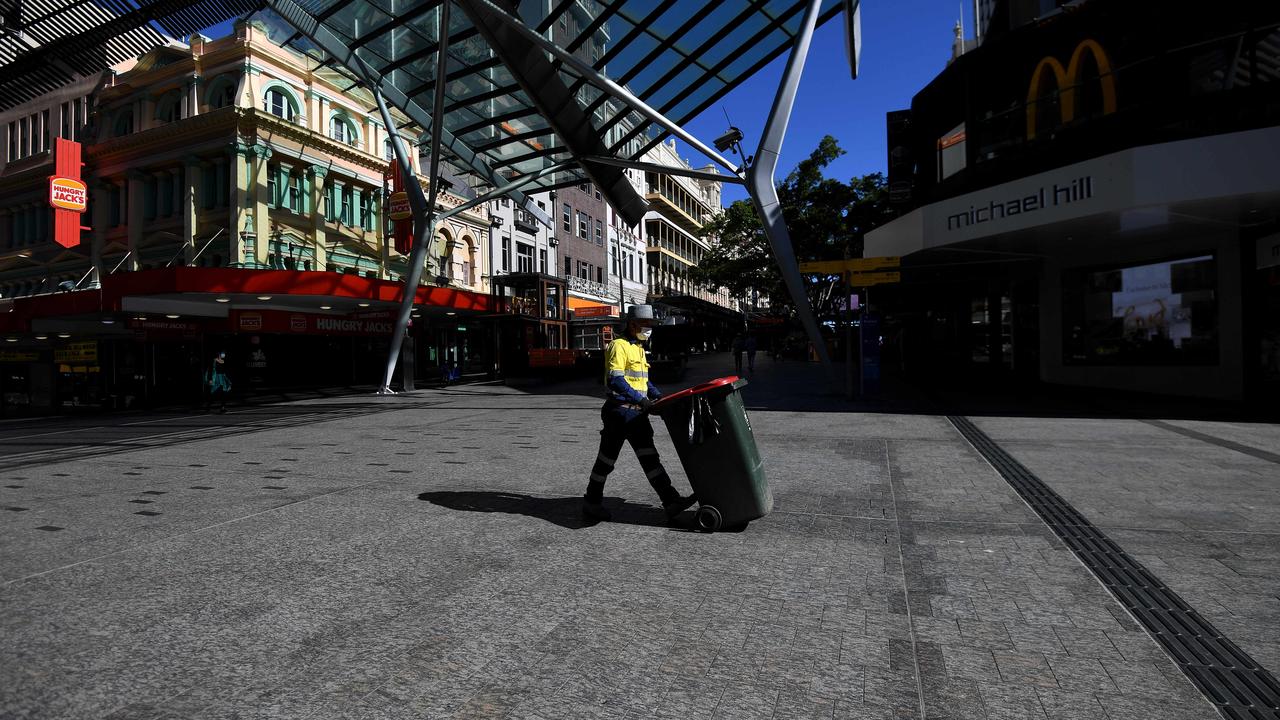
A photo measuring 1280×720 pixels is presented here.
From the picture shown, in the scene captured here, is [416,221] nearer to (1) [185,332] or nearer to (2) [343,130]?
(1) [185,332]

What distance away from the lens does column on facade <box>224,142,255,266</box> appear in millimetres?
25391

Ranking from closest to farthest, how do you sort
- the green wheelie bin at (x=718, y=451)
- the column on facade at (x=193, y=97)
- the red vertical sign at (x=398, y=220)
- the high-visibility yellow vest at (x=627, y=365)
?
the green wheelie bin at (x=718, y=451) → the high-visibility yellow vest at (x=627, y=365) → the column on facade at (x=193, y=97) → the red vertical sign at (x=398, y=220)

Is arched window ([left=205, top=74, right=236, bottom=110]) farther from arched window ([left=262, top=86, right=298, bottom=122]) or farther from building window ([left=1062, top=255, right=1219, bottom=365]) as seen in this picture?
building window ([left=1062, top=255, right=1219, bottom=365])

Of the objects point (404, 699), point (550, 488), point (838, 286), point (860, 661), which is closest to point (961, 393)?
point (550, 488)

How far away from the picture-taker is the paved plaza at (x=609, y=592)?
2.60 meters

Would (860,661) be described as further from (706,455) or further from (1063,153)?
(1063,153)

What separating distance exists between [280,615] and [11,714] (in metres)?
1.07

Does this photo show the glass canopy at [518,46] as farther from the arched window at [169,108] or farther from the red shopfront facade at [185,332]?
the red shopfront facade at [185,332]

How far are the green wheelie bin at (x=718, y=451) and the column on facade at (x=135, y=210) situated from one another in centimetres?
3186

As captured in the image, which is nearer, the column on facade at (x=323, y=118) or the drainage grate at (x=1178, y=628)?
the drainage grate at (x=1178, y=628)

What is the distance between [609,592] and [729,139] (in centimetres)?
1917

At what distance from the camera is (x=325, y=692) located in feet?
8.59

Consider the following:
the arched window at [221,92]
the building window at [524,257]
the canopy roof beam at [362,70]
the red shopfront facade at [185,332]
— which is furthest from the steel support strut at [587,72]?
the building window at [524,257]

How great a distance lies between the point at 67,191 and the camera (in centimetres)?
2459
